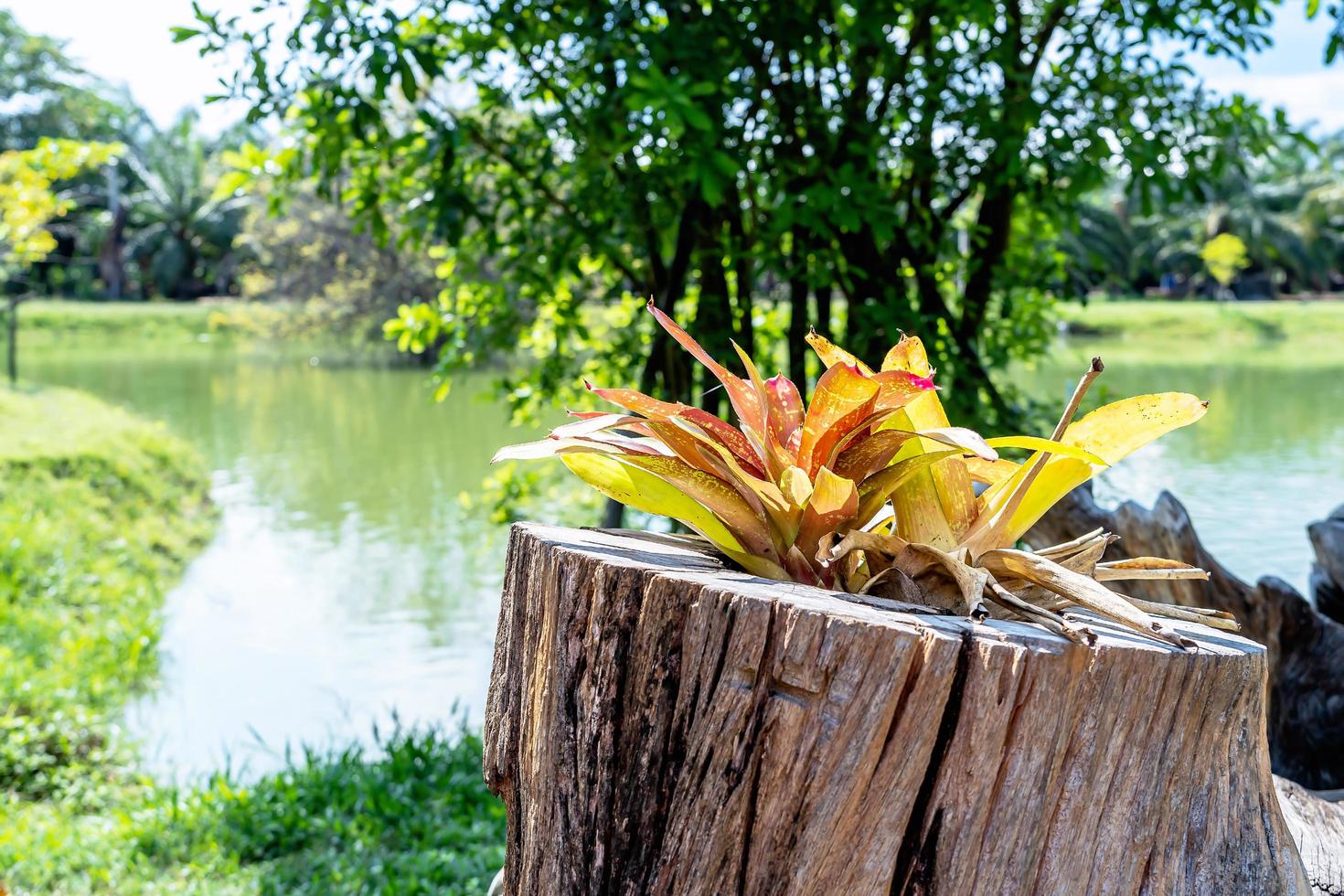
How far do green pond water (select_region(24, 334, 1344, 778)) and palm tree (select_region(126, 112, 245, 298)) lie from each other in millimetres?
25871

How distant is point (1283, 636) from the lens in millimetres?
2535

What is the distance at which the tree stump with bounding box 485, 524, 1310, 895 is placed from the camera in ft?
3.67

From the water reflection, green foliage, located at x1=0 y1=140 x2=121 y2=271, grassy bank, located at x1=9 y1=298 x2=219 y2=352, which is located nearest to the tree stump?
the water reflection

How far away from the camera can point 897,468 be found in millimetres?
1314

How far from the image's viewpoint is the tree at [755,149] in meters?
3.45

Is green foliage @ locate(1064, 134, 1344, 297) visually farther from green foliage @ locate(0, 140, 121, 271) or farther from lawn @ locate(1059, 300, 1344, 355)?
green foliage @ locate(0, 140, 121, 271)

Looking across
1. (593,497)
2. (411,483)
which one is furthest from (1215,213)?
(593,497)

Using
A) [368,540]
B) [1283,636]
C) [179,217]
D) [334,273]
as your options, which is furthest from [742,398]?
[179,217]

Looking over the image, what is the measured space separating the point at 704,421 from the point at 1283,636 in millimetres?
1857

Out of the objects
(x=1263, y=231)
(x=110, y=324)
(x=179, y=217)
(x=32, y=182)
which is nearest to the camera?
(x=32, y=182)

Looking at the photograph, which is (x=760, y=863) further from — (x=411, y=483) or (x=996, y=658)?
(x=411, y=483)

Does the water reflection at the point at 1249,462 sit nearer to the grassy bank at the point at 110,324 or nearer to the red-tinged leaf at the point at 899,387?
the red-tinged leaf at the point at 899,387

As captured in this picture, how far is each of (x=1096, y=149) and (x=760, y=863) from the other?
3.12 meters

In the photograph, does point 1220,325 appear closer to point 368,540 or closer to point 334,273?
point 334,273
